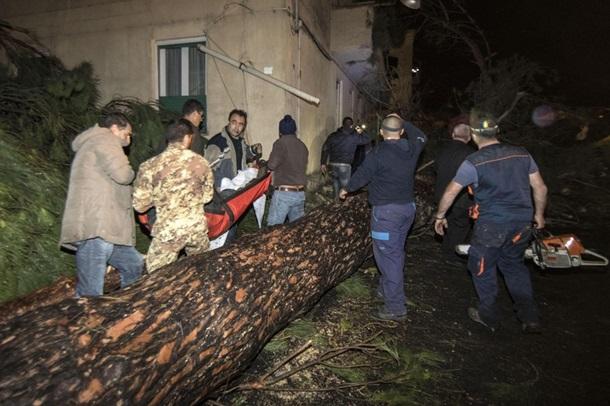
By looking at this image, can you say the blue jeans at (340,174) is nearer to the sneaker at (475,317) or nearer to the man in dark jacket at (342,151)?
the man in dark jacket at (342,151)

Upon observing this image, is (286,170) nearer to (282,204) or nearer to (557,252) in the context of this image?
(282,204)

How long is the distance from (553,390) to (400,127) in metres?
2.57

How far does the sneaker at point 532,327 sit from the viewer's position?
11.4 ft

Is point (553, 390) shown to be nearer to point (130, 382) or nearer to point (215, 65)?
point (130, 382)

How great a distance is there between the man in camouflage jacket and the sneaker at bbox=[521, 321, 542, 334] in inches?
124

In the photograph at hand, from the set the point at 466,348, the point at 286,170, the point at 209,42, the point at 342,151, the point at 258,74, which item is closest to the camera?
the point at 466,348

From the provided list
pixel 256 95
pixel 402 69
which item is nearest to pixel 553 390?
pixel 256 95

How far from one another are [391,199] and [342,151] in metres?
4.07

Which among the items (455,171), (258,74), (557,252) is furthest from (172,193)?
(258,74)

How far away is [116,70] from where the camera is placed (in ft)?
27.1

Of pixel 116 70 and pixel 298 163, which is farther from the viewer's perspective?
pixel 116 70

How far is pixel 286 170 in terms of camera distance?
496 centimetres

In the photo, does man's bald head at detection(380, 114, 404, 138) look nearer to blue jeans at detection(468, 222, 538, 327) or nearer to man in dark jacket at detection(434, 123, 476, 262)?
blue jeans at detection(468, 222, 538, 327)

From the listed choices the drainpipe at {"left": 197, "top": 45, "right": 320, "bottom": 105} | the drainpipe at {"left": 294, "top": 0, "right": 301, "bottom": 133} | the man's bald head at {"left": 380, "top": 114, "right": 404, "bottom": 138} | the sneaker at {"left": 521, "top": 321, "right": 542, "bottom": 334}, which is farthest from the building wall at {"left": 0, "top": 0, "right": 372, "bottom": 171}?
the sneaker at {"left": 521, "top": 321, "right": 542, "bottom": 334}
